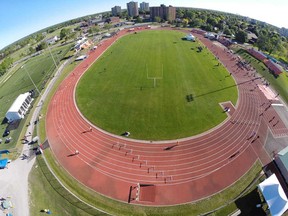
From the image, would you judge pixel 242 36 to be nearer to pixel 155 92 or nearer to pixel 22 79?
pixel 155 92

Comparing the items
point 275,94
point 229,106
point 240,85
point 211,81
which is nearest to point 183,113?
point 229,106

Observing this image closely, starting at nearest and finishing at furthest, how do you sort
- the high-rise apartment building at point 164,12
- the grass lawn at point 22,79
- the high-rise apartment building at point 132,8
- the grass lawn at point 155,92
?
the grass lawn at point 155,92 → the grass lawn at point 22,79 → the high-rise apartment building at point 164,12 → the high-rise apartment building at point 132,8

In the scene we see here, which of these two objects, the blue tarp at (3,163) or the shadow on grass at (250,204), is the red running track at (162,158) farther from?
the blue tarp at (3,163)

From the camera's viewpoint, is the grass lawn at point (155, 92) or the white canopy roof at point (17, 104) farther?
the white canopy roof at point (17, 104)

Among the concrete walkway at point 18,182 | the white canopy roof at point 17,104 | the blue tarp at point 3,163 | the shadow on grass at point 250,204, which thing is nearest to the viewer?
the shadow on grass at point 250,204

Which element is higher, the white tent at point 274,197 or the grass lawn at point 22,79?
the white tent at point 274,197

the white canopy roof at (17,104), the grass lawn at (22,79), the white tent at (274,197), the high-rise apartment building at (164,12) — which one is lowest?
the grass lawn at (22,79)

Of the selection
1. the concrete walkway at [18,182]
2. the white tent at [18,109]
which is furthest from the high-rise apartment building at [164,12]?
the concrete walkway at [18,182]

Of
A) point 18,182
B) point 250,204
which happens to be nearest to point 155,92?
point 250,204
